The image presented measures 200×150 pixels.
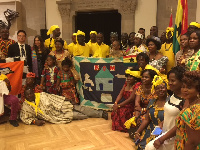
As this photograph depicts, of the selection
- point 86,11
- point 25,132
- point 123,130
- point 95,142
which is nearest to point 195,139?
point 95,142

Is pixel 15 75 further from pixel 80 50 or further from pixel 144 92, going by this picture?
pixel 144 92

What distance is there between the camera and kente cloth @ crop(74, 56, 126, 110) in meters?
5.04

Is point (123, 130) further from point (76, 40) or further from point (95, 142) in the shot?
point (76, 40)

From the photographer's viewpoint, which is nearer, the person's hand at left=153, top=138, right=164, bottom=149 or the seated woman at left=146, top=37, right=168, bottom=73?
the person's hand at left=153, top=138, right=164, bottom=149

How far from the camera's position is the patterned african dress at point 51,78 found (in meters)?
4.99

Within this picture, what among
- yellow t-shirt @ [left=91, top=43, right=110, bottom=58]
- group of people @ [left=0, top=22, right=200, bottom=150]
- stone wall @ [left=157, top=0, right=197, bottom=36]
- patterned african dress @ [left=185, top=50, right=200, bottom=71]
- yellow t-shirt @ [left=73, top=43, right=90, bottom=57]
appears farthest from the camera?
stone wall @ [left=157, top=0, right=197, bottom=36]

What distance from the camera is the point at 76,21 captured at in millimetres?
9312

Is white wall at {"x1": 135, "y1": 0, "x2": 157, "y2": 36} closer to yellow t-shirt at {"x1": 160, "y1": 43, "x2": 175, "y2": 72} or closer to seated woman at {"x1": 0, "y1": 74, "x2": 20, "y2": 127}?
yellow t-shirt at {"x1": 160, "y1": 43, "x2": 175, "y2": 72}

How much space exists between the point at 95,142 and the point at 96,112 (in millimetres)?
1244

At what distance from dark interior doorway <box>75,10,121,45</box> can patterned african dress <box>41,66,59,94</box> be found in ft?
15.3

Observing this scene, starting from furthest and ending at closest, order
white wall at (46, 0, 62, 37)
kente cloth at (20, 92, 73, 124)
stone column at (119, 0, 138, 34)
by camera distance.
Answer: white wall at (46, 0, 62, 37) → stone column at (119, 0, 138, 34) → kente cloth at (20, 92, 73, 124)

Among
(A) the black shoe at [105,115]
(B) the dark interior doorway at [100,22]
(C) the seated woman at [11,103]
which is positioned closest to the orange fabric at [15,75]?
(C) the seated woman at [11,103]

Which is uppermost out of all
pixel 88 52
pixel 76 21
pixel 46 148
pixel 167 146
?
pixel 76 21

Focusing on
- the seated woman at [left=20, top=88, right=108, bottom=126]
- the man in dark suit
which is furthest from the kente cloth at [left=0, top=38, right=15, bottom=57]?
the seated woman at [left=20, top=88, right=108, bottom=126]
